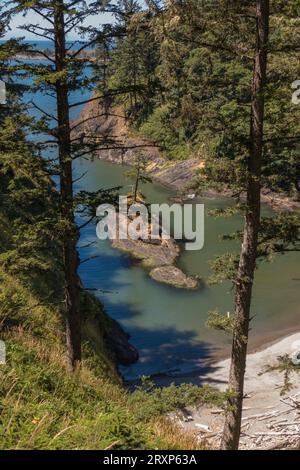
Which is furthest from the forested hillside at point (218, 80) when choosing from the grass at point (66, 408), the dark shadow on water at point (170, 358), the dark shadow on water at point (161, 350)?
the dark shadow on water at point (170, 358)

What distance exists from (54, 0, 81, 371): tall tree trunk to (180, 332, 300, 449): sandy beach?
267 inches

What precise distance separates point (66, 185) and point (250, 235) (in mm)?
4577

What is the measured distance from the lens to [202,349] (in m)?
28.1

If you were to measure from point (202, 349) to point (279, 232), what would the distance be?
58.4 feet

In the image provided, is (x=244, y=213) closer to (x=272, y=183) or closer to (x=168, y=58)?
(x=272, y=183)

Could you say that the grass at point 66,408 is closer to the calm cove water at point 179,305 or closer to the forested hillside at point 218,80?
the forested hillside at point 218,80

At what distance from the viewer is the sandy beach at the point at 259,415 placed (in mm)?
18547

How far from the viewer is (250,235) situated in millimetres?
11492

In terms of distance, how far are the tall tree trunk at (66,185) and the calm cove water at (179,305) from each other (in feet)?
34.8

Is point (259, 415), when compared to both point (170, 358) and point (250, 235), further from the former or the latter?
point (250, 235)

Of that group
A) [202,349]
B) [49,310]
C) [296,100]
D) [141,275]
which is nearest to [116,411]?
[296,100]

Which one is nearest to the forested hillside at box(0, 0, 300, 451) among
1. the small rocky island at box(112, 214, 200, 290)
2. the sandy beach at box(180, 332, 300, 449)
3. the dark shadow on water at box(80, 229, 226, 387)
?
the sandy beach at box(180, 332, 300, 449)

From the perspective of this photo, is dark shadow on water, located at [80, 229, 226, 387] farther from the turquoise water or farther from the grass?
the grass

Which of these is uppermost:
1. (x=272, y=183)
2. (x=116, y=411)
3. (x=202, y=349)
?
(x=272, y=183)
